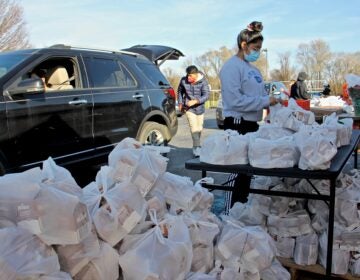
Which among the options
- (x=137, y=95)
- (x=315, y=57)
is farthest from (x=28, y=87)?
(x=315, y=57)

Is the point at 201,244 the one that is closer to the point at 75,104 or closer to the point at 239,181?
the point at 239,181

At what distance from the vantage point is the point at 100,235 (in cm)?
183

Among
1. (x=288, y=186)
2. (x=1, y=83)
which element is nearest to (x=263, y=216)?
(x=288, y=186)

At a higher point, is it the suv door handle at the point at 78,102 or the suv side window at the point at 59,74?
the suv side window at the point at 59,74

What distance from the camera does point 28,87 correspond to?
14.6ft

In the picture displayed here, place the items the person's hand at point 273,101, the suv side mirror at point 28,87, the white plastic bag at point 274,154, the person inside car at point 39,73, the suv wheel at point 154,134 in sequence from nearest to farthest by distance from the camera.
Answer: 1. the white plastic bag at point 274,154
2. the person's hand at point 273,101
3. the suv side mirror at point 28,87
4. the person inside car at point 39,73
5. the suv wheel at point 154,134

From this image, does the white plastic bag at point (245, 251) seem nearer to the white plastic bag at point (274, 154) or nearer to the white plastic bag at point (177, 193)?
the white plastic bag at point (177, 193)

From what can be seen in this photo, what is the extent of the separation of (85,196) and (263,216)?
143cm

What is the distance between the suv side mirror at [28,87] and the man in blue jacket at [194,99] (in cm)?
380

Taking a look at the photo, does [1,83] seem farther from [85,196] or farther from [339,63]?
[339,63]

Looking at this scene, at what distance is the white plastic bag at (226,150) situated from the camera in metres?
2.61

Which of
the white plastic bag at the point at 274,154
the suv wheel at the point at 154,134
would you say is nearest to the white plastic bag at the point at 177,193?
the white plastic bag at the point at 274,154

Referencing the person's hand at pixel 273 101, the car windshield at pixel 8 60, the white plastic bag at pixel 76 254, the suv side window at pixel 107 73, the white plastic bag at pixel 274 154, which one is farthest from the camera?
the suv side window at pixel 107 73

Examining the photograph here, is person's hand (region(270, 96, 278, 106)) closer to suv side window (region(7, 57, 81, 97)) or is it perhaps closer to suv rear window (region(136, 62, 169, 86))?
suv side window (region(7, 57, 81, 97))
